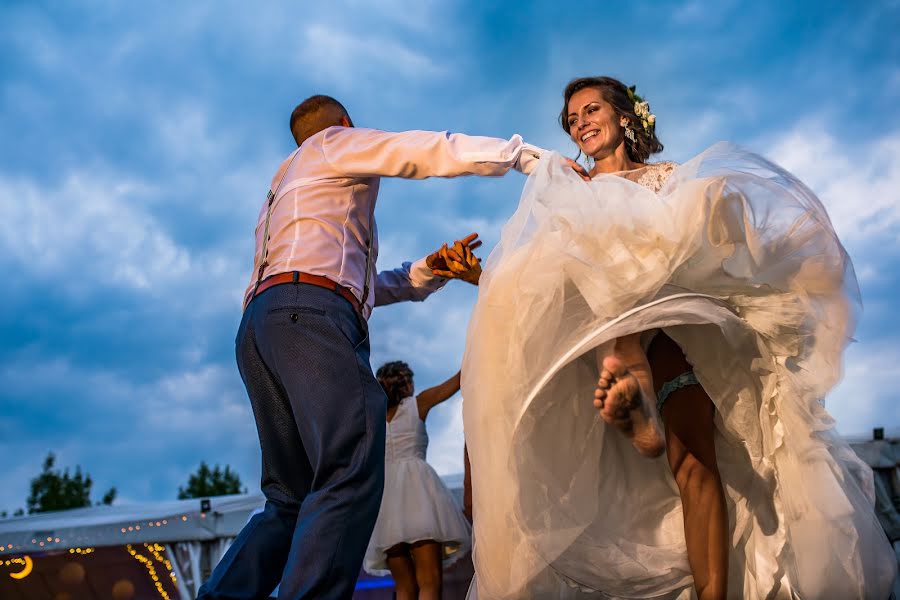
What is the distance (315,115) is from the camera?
9.70ft

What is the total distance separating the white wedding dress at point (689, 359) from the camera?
7.89ft

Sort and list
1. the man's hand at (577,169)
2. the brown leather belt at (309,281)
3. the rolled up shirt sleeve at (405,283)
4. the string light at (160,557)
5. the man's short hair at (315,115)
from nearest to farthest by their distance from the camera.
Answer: the brown leather belt at (309,281) → the man's hand at (577,169) → the man's short hair at (315,115) → the rolled up shirt sleeve at (405,283) → the string light at (160,557)

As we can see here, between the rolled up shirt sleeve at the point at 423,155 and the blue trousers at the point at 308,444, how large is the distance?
46cm

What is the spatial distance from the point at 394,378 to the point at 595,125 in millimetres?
2188

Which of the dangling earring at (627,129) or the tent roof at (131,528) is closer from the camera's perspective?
the dangling earring at (627,129)

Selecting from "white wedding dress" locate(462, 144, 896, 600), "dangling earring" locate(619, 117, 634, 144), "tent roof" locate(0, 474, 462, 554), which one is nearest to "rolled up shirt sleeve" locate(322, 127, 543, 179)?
"white wedding dress" locate(462, 144, 896, 600)

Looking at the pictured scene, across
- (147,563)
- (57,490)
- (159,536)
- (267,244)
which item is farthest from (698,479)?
(57,490)

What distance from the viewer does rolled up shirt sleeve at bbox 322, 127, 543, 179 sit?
248 cm

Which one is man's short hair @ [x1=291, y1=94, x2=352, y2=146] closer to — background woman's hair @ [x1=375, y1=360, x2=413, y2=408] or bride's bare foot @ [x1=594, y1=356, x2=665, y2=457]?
bride's bare foot @ [x1=594, y1=356, x2=665, y2=457]

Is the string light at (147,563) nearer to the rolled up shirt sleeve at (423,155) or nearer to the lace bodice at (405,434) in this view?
the lace bodice at (405,434)

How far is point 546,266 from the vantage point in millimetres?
2432

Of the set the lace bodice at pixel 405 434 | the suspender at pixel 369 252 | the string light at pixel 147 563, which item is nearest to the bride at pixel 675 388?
the suspender at pixel 369 252

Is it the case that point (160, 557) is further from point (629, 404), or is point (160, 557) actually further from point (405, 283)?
point (629, 404)

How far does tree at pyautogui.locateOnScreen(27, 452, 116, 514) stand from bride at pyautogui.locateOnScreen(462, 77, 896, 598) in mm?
23618
